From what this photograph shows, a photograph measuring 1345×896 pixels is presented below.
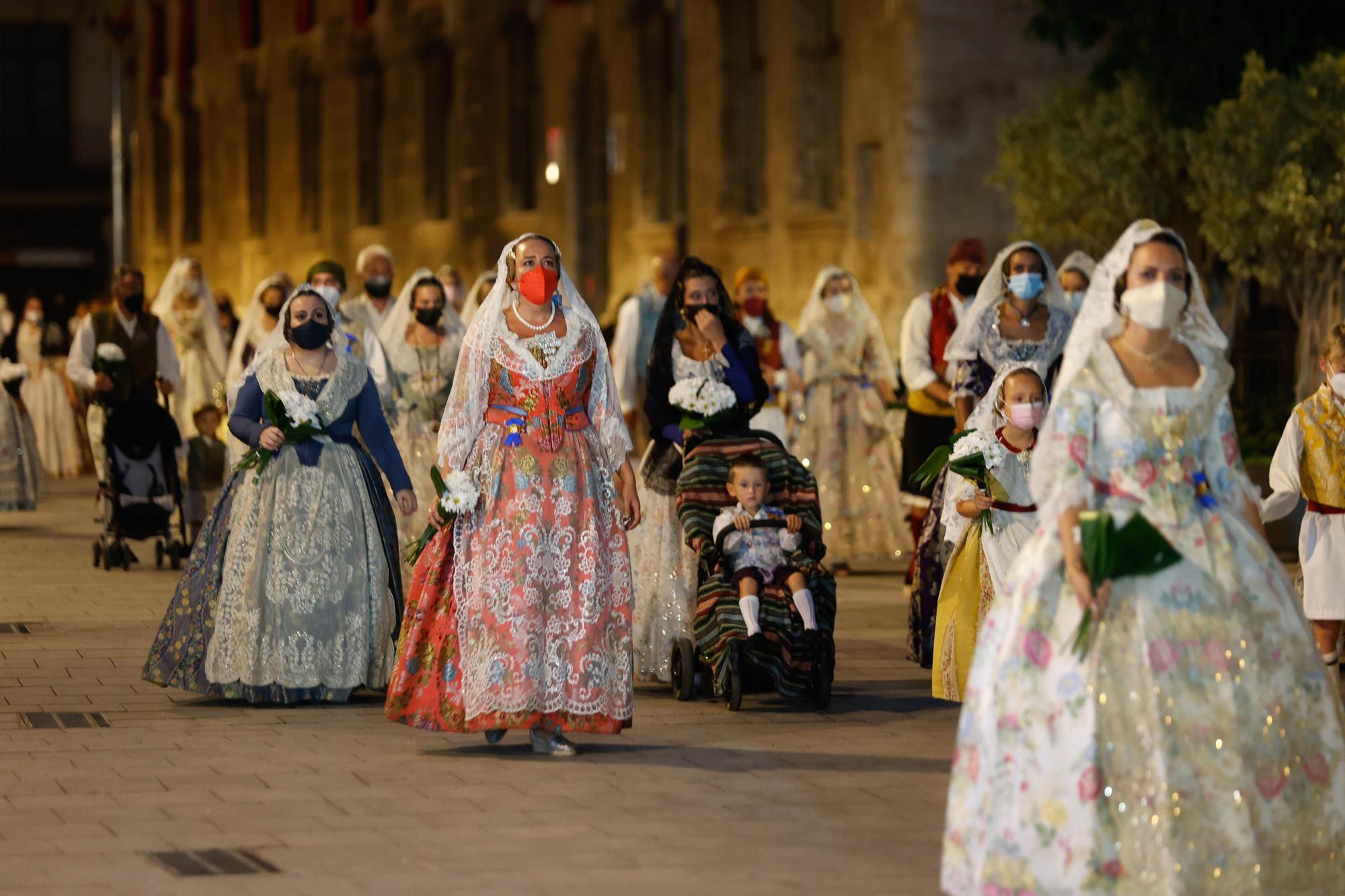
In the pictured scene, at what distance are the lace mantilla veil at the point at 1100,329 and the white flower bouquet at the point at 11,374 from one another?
15.4m

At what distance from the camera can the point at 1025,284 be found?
12352mm

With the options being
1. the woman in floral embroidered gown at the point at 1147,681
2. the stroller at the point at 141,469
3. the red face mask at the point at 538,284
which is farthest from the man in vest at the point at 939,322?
the woman in floral embroidered gown at the point at 1147,681

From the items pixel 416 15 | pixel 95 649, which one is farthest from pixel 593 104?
pixel 95 649

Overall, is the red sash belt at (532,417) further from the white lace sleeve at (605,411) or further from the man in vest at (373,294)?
Answer: the man in vest at (373,294)

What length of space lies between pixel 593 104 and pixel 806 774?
26.1 meters

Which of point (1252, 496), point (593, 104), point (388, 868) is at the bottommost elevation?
point (388, 868)

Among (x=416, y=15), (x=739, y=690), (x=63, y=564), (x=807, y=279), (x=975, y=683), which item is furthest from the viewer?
(x=416, y=15)

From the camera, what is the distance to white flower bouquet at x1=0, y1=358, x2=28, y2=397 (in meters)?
21.2

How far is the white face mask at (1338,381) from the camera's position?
39.0 ft

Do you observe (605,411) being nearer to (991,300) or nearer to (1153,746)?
(991,300)

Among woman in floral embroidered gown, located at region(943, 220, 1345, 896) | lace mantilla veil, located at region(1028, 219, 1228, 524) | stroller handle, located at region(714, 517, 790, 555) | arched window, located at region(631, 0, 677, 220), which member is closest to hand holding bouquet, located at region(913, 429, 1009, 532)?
stroller handle, located at region(714, 517, 790, 555)

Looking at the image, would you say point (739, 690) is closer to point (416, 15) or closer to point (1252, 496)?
point (1252, 496)

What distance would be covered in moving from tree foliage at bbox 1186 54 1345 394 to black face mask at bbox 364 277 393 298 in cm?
668

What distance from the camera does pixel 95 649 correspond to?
13039mm
